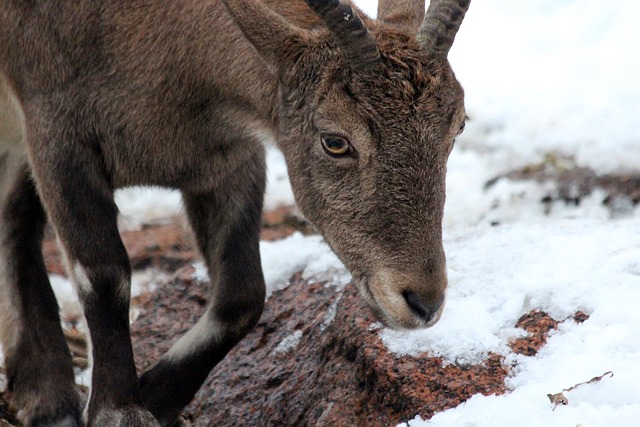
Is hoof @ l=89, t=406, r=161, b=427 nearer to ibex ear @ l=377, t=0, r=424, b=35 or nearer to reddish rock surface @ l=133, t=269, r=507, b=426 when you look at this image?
reddish rock surface @ l=133, t=269, r=507, b=426

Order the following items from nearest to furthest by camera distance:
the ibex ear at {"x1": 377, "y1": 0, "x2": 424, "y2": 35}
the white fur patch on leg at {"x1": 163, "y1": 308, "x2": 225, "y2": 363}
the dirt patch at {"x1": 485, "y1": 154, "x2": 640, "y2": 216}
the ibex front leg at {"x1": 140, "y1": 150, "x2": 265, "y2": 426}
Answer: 1. the ibex ear at {"x1": 377, "y1": 0, "x2": 424, "y2": 35}
2. the ibex front leg at {"x1": 140, "y1": 150, "x2": 265, "y2": 426}
3. the white fur patch on leg at {"x1": 163, "y1": 308, "x2": 225, "y2": 363}
4. the dirt patch at {"x1": 485, "y1": 154, "x2": 640, "y2": 216}

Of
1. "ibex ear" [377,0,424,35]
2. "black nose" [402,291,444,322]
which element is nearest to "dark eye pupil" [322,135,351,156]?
"black nose" [402,291,444,322]

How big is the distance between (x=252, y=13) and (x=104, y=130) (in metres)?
1.11

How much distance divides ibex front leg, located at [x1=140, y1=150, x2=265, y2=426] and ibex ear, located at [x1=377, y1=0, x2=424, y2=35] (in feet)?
4.05

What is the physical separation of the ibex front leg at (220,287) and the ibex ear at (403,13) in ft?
4.05

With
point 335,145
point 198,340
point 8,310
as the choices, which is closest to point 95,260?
point 198,340

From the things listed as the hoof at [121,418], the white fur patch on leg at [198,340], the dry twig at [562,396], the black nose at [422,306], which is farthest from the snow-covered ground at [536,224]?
the hoof at [121,418]

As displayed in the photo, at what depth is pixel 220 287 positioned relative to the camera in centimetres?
713

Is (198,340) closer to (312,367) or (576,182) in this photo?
(312,367)

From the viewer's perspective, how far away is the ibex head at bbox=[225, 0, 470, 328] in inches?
218

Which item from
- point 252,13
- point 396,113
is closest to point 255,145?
point 252,13

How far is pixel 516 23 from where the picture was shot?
12.8 metres

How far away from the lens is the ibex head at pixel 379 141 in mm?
5547

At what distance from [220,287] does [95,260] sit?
934 millimetres
